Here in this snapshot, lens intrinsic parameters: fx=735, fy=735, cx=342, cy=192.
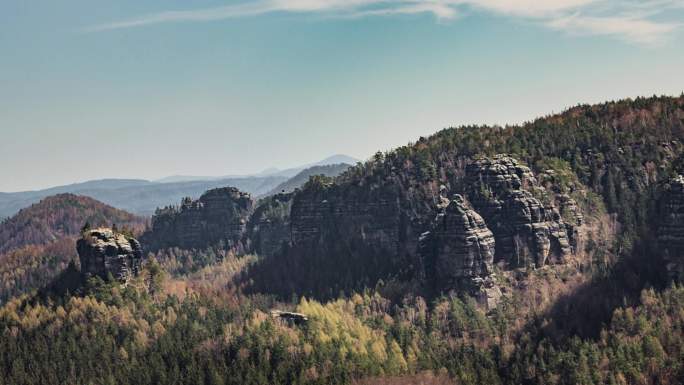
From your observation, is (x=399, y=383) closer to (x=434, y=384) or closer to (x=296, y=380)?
(x=434, y=384)

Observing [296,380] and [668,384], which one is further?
[296,380]

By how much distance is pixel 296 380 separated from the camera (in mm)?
199750

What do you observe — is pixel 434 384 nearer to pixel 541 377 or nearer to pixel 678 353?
pixel 541 377

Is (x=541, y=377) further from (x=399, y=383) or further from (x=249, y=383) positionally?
(x=249, y=383)

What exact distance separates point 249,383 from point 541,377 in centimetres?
7815

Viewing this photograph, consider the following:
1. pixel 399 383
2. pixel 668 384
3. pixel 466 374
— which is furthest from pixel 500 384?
pixel 668 384

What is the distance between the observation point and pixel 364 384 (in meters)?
198

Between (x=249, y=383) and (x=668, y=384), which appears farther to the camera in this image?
(x=249, y=383)

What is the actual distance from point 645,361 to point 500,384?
37302 mm

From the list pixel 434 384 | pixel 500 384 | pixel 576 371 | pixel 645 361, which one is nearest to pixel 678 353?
pixel 645 361

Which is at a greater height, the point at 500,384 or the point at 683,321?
the point at 683,321

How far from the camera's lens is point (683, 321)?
200m

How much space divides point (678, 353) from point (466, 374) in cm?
5418

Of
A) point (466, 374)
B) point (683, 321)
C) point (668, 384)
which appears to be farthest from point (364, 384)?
point (683, 321)
